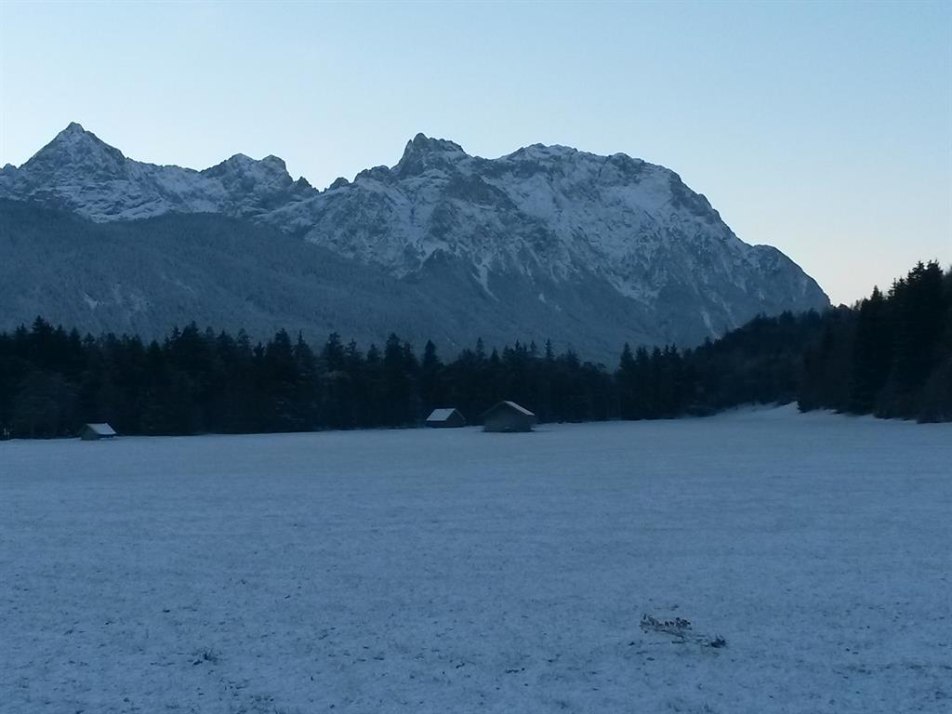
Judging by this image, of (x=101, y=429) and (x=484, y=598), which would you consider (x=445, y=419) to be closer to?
(x=101, y=429)

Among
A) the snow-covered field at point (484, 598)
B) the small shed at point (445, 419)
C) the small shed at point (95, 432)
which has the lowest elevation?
the snow-covered field at point (484, 598)

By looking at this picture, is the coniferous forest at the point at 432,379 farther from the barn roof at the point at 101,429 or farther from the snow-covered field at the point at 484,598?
the snow-covered field at the point at 484,598

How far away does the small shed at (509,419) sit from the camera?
99625 mm

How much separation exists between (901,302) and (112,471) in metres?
67.1

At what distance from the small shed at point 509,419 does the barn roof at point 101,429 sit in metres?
37.3

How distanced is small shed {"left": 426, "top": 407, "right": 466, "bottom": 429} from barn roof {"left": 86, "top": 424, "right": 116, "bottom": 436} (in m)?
39.8

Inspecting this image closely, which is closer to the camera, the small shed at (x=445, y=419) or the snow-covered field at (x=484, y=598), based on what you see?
the snow-covered field at (x=484, y=598)

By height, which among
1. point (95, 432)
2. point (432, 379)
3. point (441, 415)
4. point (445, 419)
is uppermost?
point (432, 379)

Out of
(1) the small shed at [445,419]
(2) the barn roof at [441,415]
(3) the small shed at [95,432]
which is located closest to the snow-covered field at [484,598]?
(3) the small shed at [95,432]

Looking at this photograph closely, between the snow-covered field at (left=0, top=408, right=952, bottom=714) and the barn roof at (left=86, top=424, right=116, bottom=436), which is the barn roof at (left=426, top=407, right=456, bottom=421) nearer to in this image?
the barn roof at (left=86, top=424, right=116, bottom=436)

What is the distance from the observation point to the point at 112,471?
158 ft

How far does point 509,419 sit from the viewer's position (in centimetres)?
10019

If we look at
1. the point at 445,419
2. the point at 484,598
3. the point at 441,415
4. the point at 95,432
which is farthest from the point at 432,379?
the point at 484,598

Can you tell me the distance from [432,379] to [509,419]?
96.5ft
